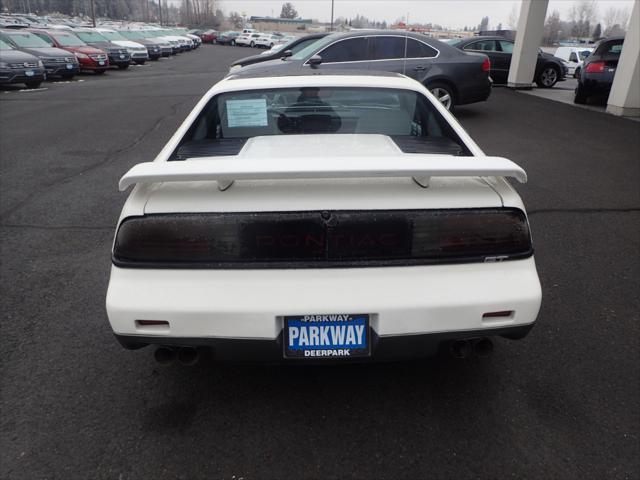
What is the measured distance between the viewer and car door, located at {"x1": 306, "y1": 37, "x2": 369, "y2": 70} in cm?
925

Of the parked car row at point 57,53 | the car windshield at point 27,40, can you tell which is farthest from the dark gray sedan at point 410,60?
the car windshield at point 27,40

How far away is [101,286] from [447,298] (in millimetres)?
2647

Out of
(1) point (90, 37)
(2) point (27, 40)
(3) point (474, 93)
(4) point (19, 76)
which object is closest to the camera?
(3) point (474, 93)

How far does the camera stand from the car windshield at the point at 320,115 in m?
3.13

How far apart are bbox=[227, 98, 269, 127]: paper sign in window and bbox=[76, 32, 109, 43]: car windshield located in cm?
2486

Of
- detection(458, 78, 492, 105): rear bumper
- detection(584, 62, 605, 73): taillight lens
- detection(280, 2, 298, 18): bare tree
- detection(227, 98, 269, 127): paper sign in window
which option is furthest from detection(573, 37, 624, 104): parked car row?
detection(280, 2, 298, 18): bare tree

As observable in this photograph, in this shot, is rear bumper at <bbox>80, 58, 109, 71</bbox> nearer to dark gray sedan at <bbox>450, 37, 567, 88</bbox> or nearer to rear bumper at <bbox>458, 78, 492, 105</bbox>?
dark gray sedan at <bbox>450, 37, 567, 88</bbox>

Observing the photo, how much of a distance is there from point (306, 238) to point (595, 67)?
43.6 feet

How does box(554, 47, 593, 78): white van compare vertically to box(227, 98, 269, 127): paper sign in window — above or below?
below

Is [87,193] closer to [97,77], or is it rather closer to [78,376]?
[78,376]

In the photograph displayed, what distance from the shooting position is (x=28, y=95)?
14.7 metres

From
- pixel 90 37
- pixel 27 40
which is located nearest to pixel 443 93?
pixel 27 40

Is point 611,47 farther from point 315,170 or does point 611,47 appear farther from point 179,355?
point 179,355

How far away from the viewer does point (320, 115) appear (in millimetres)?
3340
